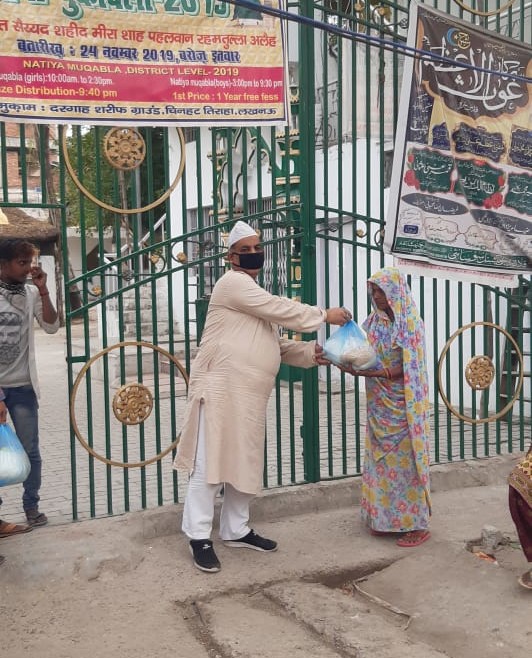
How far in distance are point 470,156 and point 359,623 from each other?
344cm

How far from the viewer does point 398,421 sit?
4.60 meters

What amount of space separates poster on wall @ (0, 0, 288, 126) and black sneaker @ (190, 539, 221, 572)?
7.70ft

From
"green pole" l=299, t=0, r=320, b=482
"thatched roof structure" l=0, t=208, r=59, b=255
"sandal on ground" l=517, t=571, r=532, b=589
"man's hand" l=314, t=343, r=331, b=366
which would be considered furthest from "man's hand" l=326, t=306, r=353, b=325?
"thatched roof structure" l=0, t=208, r=59, b=255

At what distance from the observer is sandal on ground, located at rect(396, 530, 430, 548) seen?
4625 mm

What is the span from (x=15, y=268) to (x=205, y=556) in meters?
1.88

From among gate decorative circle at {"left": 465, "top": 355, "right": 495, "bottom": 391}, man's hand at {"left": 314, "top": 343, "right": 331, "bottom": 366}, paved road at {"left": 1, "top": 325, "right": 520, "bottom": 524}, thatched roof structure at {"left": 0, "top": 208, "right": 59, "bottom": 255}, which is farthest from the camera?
thatched roof structure at {"left": 0, "top": 208, "right": 59, "bottom": 255}

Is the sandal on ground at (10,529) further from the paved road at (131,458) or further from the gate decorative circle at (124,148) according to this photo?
the gate decorative circle at (124,148)

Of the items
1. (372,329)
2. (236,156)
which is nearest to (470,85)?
(372,329)

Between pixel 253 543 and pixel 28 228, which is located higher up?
pixel 28 228

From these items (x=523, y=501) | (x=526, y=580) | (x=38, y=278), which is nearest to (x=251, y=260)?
(x=38, y=278)

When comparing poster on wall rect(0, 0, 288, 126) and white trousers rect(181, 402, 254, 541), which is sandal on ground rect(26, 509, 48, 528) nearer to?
white trousers rect(181, 402, 254, 541)

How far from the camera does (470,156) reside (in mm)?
5680

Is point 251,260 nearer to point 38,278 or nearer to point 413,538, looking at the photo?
point 38,278

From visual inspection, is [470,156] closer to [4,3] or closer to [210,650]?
[4,3]
